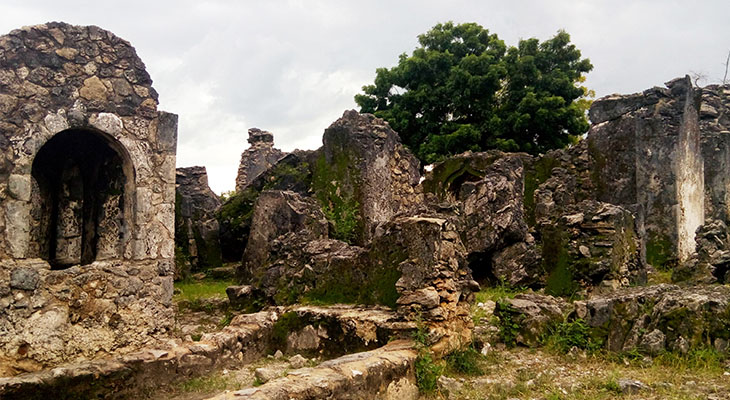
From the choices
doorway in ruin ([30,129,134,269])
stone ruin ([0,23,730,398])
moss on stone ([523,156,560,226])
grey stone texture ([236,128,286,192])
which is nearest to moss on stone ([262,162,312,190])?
stone ruin ([0,23,730,398])

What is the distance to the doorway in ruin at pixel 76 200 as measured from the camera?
676 cm

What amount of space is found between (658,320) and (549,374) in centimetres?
122

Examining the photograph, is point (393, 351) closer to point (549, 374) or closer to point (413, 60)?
point (549, 374)

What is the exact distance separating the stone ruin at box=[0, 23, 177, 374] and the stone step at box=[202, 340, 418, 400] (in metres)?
2.78

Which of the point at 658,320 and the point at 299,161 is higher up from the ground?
the point at 299,161

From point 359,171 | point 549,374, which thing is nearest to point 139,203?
point 549,374

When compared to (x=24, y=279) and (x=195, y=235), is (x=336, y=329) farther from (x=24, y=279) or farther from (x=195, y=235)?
(x=195, y=235)

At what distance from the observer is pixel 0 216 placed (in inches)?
218

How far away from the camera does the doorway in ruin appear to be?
6.76 m

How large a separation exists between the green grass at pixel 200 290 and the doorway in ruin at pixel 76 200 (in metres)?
2.66

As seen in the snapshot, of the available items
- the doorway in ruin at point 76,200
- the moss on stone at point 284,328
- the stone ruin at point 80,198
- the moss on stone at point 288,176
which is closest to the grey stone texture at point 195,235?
the moss on stone at point 288,176

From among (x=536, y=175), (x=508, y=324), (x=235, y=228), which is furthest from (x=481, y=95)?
(x=508, y=324)

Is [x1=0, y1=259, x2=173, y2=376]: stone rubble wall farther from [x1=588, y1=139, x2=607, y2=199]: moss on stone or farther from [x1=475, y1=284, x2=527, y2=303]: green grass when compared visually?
[x1=588, y1=139, x2=607, y2=199]: moss on stone

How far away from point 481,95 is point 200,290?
47.3 ft
